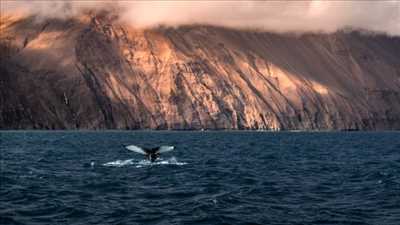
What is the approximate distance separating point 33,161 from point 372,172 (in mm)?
27756

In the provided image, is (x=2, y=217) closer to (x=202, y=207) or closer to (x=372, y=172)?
(x=202, y=207)

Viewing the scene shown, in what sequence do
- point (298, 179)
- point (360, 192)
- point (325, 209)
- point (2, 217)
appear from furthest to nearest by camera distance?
point (298, 179), point (360, 192), point (325, 209), point (2, 217)

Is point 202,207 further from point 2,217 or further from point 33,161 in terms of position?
point 33,161

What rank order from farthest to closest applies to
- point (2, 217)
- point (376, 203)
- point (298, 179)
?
1. point (298, 179)
2. point (376, 203)
3. point (2, 217)

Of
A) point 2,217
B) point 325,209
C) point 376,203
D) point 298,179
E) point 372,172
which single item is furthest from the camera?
point 372,172

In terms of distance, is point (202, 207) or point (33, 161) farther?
point (33, 161)

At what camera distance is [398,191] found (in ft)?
122

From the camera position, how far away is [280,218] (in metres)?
27.3

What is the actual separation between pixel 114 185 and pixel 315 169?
793 inches

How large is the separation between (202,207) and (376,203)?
8.49 m

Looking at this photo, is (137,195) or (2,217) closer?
(2,217)

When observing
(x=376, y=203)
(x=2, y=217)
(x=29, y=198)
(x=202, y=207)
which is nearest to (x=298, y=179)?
(x=376, y=203)

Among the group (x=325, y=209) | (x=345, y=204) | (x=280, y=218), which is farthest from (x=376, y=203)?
(x=280, y=218)

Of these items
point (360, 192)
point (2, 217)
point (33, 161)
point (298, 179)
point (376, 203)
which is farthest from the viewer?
point (33, 161)
